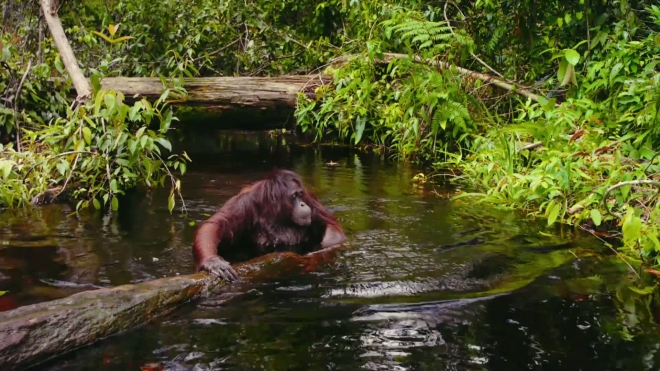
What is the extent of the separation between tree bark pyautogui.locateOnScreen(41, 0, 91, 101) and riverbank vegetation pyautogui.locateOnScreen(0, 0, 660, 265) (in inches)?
4.8

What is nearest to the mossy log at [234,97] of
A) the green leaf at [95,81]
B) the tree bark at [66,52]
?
the tree bark at [66,52]

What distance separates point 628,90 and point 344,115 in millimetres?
4185

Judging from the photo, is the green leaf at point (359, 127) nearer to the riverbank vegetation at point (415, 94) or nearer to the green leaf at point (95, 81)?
the riverbank vegetation at point (415, 94)

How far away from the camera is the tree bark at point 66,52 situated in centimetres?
636

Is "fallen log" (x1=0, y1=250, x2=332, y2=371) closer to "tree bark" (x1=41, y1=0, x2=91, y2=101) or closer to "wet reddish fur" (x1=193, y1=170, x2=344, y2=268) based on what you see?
"wet reddish fur" (x1=193, y1=170, x2=344, y2=268)

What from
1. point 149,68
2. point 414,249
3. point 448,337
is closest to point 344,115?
point 149,68

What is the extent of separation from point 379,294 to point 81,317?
155 centimetres

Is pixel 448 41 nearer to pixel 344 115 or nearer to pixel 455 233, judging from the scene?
pixel 344 115

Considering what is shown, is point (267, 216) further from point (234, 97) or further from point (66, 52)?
point (234, 97)

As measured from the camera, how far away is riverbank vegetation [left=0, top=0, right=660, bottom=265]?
17.2 ft

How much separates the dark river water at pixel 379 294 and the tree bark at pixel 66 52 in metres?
1.32

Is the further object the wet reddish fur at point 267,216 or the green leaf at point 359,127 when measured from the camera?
the green leaf at point 359,127

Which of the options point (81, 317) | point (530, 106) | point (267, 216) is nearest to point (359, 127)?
point (530, 106)

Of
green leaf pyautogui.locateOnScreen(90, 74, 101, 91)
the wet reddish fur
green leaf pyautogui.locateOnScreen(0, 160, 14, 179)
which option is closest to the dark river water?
the wet reddish fur
